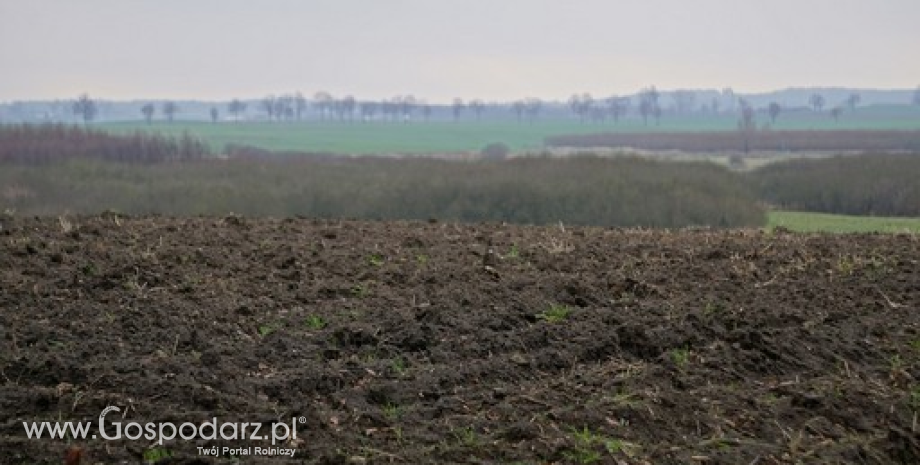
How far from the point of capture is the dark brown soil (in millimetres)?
5039

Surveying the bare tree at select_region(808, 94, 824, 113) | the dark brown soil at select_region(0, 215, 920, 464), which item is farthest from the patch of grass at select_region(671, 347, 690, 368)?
the bare tree at select_region(808, 94, 824, 113)

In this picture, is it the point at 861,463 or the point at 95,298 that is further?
the point at 95,298

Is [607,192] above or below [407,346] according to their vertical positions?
below

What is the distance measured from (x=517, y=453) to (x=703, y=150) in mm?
75062

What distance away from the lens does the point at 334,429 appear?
508 cm

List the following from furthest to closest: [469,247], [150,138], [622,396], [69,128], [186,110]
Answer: [186,110]
[150,138]
[69,128]
[469,247]
[622,396]

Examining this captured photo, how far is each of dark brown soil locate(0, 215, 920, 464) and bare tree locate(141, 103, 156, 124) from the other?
9945 centimetres

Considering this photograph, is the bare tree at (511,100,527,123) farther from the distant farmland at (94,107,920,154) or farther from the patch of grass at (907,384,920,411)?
the patch of grass at (907,384,920,411)

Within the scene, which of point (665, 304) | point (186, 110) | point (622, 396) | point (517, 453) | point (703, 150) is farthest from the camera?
point (186, 110)

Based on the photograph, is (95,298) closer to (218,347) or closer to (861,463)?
(218,347)

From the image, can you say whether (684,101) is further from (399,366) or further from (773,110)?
(399,366)

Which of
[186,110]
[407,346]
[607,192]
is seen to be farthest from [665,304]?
[186,110]

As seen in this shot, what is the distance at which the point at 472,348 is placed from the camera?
252 inches

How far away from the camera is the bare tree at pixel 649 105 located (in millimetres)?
116850
